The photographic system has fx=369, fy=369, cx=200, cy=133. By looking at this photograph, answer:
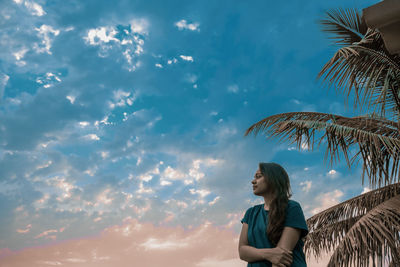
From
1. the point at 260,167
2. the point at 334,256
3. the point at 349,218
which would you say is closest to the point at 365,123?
the point at 349,218

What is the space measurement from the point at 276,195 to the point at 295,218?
17 centimetres

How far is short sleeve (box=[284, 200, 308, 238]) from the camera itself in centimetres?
201

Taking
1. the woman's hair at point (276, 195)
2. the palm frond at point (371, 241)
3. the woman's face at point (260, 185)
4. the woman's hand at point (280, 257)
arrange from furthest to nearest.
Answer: the palm frond at point (371, 241)
the woman's face at point (260, 185)
the woman's hair at point (276, 195)
the woman's hand at point (280, 257)

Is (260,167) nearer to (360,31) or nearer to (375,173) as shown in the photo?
(375,173)

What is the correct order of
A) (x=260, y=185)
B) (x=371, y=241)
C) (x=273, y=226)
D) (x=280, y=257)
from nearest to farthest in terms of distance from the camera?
(x=280, y=257), (x=273, y=226), (x=260, y=185), (x=371, y=241)

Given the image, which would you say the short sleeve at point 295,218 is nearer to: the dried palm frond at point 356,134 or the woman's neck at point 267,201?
the woman's neck at point 267,201

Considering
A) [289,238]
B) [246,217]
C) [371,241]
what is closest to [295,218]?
[289,238]

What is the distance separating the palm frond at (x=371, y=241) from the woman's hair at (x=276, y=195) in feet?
14.3

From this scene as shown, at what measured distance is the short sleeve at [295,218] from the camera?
6.59 ft

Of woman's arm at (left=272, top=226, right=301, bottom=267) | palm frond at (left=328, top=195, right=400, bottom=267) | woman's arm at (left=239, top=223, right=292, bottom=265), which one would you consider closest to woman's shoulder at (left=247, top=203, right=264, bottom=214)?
woman's arm at (left=239, top=223, right=292, bottom=265)

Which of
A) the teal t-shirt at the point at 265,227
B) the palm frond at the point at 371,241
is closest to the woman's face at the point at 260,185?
the teal t-shirt at the point at 265,227

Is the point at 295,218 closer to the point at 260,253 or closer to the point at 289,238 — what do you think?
the point at 289,238

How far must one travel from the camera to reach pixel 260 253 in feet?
6.57

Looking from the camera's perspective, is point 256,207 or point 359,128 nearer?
point 256,207
